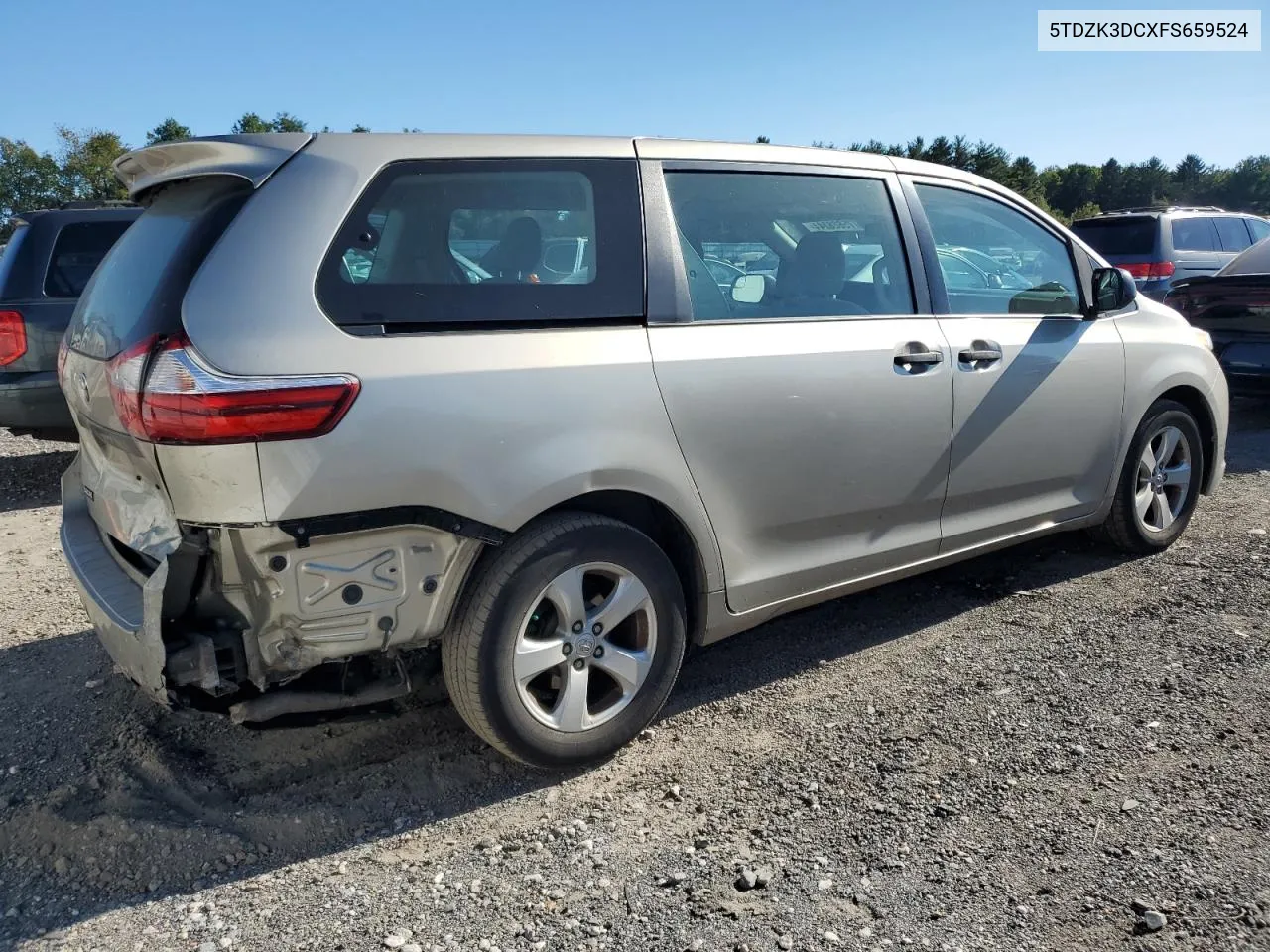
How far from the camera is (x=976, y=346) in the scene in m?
3.88

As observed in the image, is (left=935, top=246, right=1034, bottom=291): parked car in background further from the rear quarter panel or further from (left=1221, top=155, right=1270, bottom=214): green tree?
(left=1221, top=155, right=1270, bottom=214): green tree

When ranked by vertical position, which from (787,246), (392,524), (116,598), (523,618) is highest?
(787,246)

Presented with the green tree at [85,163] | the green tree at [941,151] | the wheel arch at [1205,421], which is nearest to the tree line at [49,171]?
the green tree at [85,163]

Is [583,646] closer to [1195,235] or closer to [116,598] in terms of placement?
[116,598]

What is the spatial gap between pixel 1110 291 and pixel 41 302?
641 centimetres

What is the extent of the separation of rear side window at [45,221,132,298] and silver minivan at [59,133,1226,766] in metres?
3.93

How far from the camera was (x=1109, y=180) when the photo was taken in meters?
77.9

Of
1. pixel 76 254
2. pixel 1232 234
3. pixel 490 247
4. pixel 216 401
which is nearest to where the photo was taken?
pixel 216 401

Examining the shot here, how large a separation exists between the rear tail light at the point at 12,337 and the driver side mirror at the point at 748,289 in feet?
17.6

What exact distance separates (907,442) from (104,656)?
3.20 metres

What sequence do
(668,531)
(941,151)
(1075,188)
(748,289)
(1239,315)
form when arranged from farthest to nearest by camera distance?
(1075,188) < (941,151) < (1239,315) < (748,289) < (668,531)

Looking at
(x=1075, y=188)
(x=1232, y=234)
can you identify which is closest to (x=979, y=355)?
(x=1232, y=234)

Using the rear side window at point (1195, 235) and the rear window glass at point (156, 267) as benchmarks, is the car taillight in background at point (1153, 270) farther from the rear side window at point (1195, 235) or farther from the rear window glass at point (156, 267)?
the rear window glass at point (156, 267)

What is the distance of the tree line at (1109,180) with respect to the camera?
51812mm
